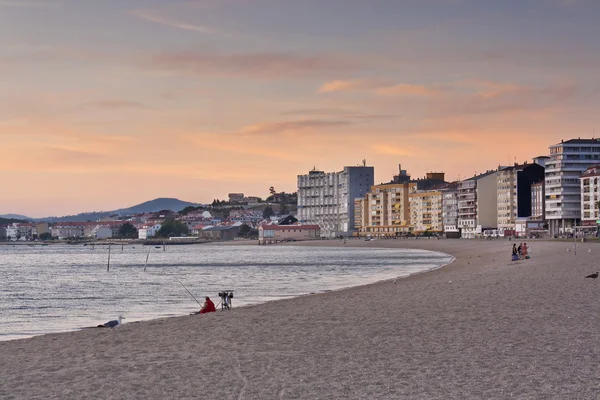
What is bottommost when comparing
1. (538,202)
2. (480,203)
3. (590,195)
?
(538,202)

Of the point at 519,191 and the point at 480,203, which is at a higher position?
A: the point at 519,191

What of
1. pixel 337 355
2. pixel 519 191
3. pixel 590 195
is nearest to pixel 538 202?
pixel 519 191

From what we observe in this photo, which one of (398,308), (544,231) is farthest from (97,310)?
(544,231)

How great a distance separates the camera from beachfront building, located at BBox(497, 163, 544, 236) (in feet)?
552

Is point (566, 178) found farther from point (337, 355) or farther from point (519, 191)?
point (337, 355)

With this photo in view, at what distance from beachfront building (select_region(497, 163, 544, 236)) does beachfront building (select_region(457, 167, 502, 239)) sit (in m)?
10.4

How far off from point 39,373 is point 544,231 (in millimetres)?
148245

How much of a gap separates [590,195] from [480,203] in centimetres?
4626

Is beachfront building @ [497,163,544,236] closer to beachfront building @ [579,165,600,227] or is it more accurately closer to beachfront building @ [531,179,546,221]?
beachfront building @ [531,179,546,221]

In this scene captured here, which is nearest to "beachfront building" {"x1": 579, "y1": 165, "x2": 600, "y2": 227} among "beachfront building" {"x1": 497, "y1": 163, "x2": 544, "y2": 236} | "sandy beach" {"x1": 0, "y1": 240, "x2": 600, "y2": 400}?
"beachfront building" {"x1": 497, "y1": 163, "x2": 544, "y2": 236}

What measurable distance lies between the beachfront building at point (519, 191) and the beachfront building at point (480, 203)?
1038 centimetres

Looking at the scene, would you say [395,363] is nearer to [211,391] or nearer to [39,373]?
[211,391]

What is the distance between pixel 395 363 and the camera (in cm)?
1315

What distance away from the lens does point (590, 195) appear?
462 feet
